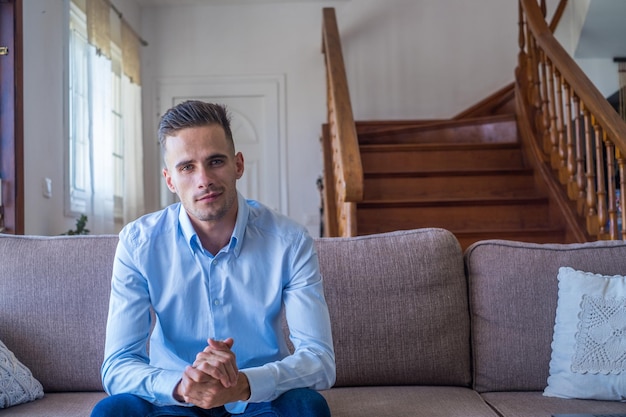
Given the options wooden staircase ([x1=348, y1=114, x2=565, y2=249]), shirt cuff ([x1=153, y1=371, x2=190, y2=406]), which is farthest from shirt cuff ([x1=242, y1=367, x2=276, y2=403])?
wooden staircase ([x1=348, y1=114, x2=565, y2=249])

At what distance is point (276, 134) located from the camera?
604 cm

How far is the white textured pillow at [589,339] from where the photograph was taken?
173 centimetres

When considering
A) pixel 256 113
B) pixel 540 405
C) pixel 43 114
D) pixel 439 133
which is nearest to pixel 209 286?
pixel 540 405

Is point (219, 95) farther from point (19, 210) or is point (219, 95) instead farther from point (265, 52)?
point (19, 210)

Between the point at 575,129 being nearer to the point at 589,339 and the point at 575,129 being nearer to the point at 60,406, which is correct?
the point at 589,339

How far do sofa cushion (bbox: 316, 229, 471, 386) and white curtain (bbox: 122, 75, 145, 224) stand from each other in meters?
3.62

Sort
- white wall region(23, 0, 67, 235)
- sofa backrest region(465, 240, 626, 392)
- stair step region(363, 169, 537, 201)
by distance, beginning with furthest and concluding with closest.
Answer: stair step region(363, 169, 537, 201) < white wall region(23, 0, 67, 235) < sofa backrest region(465, 240, 626, 392)

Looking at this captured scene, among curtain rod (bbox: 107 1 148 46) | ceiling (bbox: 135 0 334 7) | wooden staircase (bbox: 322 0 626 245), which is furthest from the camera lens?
ceiling (bbox: 135 0 334 7)

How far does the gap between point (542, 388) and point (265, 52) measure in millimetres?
4708

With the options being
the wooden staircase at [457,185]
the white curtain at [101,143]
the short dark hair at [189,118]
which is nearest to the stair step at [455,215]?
the wooden staircase at [457,185]

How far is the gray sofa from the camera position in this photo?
73.1 inches

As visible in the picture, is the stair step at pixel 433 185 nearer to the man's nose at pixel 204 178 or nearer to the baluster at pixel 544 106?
the baluster at pixel 544 106

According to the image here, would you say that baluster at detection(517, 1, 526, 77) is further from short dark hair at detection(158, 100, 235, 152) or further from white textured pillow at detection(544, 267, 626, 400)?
short dark hair at detection(158, 100, 235, 152)

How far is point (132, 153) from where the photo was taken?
5.36m
